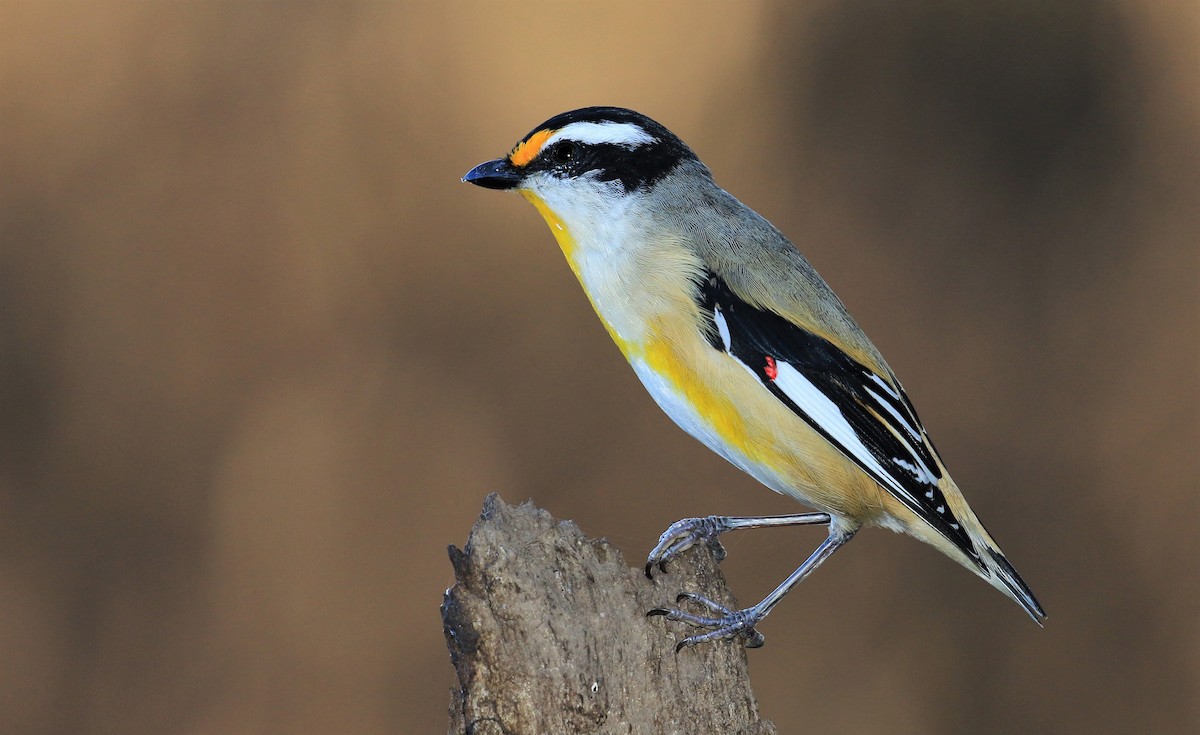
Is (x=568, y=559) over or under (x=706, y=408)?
under

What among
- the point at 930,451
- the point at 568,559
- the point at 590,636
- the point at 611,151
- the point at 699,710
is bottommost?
the point at 699,710

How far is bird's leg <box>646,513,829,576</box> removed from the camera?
3.12 meters

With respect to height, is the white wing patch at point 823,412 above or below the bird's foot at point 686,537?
above

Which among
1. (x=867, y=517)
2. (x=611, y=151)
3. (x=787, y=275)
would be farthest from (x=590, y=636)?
(x=611, y=151)

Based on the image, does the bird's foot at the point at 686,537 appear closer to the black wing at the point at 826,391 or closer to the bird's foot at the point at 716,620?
the bird's foot at the point at 716,620

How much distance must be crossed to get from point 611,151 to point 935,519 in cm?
160

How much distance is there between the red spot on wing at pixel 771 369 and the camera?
310cm

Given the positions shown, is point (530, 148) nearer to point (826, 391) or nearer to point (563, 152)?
point (563, 152)

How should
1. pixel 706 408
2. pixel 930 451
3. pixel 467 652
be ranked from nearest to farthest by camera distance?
1. pixel 467 652
2. pixel 706 408
3. pixel 930 451

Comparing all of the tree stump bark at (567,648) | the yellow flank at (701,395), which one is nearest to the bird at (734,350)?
the yellow flank at (701,395)

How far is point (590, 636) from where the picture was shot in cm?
268

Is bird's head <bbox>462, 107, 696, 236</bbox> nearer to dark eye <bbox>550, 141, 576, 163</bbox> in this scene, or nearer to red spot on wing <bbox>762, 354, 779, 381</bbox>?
dark eye <bbox>550, 141, 576, 163</bbox>

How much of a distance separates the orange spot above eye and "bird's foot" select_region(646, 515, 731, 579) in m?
1.33

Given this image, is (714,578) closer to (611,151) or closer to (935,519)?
(935,519)
